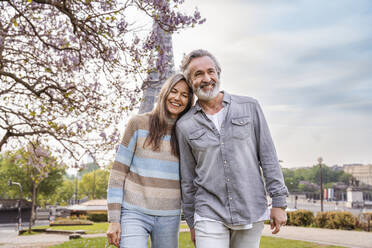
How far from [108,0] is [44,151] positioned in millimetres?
5628

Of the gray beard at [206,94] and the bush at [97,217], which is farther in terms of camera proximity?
the bush at [97,217]

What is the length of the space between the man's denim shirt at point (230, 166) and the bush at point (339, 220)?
15.4 meters

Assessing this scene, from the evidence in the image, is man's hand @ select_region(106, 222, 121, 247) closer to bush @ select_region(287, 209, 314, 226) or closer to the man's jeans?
the man's jeans

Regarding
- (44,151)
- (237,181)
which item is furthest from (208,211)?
(44,151)

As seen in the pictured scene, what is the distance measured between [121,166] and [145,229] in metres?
0.58

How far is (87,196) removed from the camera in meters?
75.4

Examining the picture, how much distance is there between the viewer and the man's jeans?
272 cm

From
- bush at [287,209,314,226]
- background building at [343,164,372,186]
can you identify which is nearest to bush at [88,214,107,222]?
bush at [287,209,314,226]

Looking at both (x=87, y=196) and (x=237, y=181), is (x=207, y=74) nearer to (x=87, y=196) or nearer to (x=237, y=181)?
(x=237, y=181)

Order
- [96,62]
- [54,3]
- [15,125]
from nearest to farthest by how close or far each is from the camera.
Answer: [54,3], [96,62], [15,125]

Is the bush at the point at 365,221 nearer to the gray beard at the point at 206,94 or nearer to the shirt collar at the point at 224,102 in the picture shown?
the shirt collar at the point at 224,102

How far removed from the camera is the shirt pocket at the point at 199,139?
116 inches

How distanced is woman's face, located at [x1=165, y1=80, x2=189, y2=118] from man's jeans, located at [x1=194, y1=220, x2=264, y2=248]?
3.42ft

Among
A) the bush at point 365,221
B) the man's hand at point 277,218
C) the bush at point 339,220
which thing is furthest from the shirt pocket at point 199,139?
the bush at point 339,220
